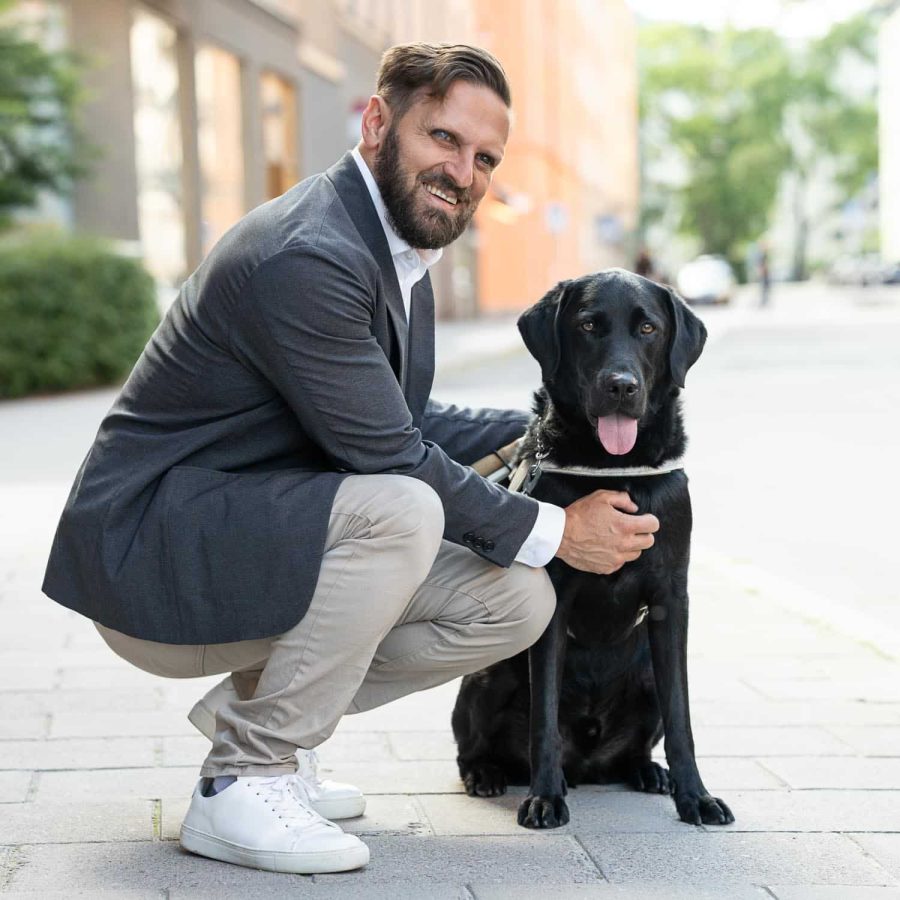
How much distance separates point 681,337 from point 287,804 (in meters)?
1.48

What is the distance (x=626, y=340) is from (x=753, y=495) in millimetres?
6081

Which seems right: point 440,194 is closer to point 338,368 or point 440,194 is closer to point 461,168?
point 461,168

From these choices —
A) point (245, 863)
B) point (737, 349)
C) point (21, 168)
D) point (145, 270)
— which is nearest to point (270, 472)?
point (245, 863)

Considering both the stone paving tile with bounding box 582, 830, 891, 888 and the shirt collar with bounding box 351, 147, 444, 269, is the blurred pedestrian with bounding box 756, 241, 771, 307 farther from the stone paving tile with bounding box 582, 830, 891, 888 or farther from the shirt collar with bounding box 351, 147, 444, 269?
the stone paving tile with bounding box 582, 830, 891, 888

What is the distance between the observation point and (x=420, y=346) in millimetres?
3828

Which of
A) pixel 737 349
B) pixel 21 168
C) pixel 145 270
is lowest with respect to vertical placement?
pixel 737 349

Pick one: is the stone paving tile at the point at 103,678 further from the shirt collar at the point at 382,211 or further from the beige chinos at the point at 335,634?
the shirt collar at the point at 382,211

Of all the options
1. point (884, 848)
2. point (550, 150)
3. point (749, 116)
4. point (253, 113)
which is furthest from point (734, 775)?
point (749, 116)

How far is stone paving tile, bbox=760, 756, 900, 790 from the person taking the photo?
13.3ft

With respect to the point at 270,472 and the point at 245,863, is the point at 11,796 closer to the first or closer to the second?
the point at 245,863

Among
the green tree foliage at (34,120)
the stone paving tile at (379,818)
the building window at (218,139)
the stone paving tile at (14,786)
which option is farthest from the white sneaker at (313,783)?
the building window at (218,139)

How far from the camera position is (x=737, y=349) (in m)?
26.9

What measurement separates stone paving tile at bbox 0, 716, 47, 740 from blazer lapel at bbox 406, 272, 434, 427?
1.57m

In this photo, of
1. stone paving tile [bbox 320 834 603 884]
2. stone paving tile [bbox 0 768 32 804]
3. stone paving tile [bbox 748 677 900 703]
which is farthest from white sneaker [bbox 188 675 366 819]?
stone paving tile [bbox 748 677 900 703]
